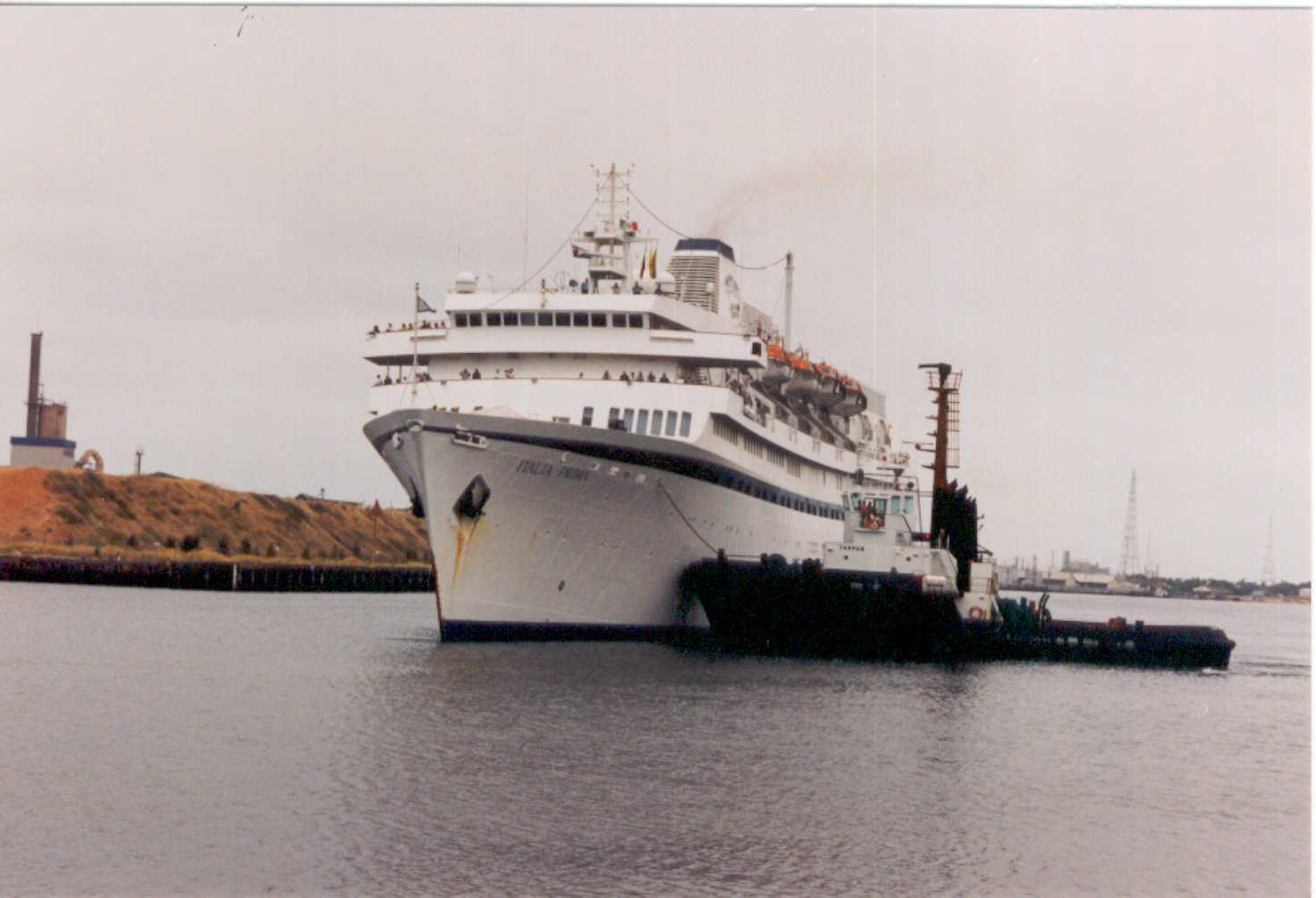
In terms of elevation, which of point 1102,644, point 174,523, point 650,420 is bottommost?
point 1102,644

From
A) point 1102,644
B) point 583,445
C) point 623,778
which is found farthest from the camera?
point 1102,644

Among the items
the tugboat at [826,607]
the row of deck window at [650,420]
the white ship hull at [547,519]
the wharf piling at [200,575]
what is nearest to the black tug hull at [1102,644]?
the tugboat at [826,607]

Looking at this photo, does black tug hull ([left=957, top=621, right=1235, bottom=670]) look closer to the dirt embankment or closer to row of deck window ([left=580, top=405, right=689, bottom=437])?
row of deck window ([left=580, top=405, right=689, bottom=437])

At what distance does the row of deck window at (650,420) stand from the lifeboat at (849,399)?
59.6ft

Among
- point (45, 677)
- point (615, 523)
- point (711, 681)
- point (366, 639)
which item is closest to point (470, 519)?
point (615, 523)

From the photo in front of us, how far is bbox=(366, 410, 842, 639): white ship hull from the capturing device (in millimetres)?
38594

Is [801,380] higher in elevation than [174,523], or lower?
higher

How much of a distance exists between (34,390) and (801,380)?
234 feet

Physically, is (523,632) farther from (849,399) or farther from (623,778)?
(849,399)

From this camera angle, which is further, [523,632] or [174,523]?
[174,523]

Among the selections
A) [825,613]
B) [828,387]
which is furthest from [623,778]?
[828,387]

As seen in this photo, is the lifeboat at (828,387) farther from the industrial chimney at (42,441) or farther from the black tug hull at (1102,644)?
the industrial chimney at (42,441)

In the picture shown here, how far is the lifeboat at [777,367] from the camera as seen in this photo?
53.7 m

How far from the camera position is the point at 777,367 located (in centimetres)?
5450
